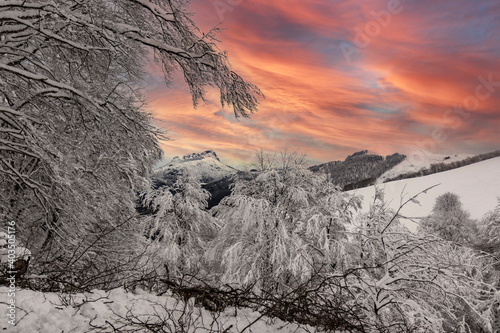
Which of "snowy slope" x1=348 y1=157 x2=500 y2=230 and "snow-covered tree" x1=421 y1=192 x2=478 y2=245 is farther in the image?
"snowy slope" x1=348 y1=157 x2=500 y2=230

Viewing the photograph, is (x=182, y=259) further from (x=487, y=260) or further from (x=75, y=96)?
(x=487, y=260)

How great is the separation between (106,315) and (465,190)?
6685 centimetres

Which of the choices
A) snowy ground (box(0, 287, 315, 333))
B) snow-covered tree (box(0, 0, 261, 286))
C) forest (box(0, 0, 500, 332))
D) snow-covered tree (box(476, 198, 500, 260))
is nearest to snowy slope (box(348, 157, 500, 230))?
snow-covered tree (box(476, 198, 500, 260))

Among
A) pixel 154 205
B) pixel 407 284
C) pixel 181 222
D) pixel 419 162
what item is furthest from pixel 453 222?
pixel 419 162

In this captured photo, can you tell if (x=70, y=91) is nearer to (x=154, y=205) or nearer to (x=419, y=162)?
(x=154, y=205)

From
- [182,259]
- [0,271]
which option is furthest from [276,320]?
[182,259]

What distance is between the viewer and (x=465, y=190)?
51719 millimetres

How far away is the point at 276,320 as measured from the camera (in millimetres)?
2113

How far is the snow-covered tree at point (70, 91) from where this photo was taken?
3207 millimetres

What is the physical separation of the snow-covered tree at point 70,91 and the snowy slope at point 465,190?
35.2 meters

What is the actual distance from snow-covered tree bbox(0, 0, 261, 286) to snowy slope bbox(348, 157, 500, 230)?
35223 millimetres

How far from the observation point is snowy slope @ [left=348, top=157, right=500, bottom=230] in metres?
44.0

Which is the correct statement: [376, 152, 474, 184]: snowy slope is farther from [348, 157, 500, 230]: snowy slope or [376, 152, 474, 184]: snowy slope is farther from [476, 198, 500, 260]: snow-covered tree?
[476, 198, 500, 260]: snow-covered tree

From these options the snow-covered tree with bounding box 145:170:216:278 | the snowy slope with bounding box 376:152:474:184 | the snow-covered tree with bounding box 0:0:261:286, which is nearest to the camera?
the snow-covered tree with bounding box 0:0:261:286
